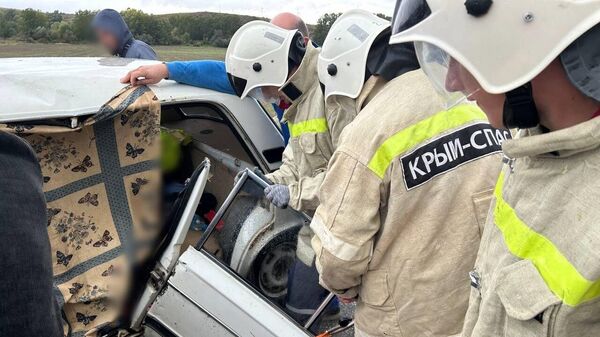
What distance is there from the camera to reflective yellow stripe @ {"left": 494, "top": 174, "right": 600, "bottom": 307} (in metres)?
1.00

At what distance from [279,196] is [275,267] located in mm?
345

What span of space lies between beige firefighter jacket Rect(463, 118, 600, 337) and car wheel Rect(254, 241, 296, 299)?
141 cm

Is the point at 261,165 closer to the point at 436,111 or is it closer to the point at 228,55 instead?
the point at 228,55

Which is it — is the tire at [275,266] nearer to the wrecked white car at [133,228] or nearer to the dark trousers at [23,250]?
the wrecked white car at [133,228]

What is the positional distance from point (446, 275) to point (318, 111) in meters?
1.27

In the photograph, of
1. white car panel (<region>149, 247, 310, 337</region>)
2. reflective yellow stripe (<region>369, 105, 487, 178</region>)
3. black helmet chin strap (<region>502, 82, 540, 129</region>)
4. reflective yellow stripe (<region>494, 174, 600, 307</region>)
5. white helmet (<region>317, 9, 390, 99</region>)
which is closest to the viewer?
reflective yellow stripe (<region>494, 174, 600, 307</region>)

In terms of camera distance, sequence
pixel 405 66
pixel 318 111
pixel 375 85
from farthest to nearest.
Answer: pixel 318 111 → pixel 375 85 → pixel 405 66

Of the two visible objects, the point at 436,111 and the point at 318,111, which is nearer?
the point at 436,111

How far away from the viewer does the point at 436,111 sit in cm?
178

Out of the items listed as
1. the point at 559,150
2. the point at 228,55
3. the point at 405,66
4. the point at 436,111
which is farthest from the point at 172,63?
the point at 559,150

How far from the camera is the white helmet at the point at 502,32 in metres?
1.07

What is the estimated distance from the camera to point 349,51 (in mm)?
2408

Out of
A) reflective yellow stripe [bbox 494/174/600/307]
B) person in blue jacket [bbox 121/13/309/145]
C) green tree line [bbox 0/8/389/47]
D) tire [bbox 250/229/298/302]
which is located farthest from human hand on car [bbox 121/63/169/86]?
reflective yellow stripe [bbox 494/174/600/307]

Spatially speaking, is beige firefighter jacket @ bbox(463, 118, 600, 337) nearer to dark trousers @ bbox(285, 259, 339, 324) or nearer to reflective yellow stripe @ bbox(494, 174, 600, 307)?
reflective yellow stripe @ bbox(494, 174, 600, 307)
